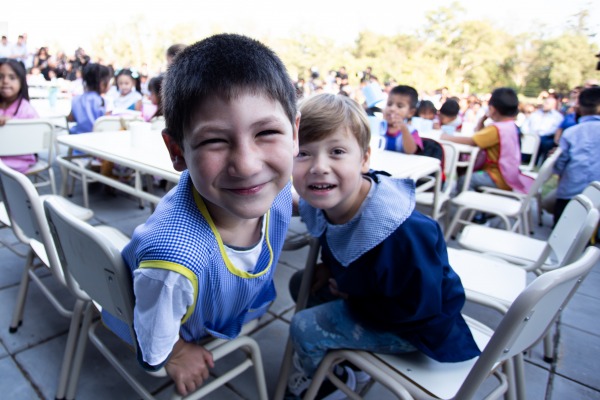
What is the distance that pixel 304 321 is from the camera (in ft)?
4.02

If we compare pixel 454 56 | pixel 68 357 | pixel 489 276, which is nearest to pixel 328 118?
pixel 489 276

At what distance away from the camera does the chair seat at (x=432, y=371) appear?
1000 millimetres

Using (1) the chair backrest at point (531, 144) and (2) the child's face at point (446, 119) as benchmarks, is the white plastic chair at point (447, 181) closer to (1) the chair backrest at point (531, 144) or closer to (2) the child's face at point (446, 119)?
(1) the chair backrest at point (531, 144)

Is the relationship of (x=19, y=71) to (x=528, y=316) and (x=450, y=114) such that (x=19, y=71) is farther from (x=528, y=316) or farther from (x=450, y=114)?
(x=450, y=114)

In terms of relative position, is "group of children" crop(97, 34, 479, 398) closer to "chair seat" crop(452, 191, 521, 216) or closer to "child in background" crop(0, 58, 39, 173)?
"chair seat" crop(452, 191, 521, 216)

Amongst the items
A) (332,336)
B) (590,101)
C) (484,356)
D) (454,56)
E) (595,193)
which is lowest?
(332,336)

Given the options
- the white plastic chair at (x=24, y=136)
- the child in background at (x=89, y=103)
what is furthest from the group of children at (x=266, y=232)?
the child in background at (x=89, y=103)

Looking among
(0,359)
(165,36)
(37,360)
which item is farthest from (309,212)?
(165,36)

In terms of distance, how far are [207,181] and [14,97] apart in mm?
3072

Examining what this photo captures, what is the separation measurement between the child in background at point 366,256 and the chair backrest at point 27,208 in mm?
819

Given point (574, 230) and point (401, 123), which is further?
point (401, 123)

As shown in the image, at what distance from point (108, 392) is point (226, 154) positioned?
1.25m

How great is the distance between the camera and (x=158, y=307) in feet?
2.49

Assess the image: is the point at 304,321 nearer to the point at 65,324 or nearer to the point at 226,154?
the point at 226,154
